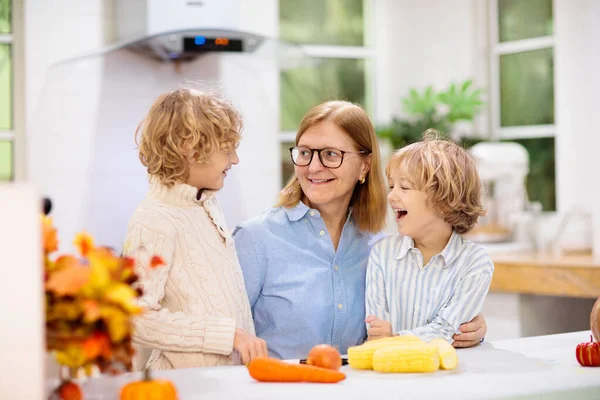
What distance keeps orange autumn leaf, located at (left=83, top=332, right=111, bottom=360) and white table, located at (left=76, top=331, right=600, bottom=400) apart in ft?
0.71

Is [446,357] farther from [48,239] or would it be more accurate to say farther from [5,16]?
[5,16]

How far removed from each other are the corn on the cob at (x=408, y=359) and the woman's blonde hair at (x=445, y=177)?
0.57 meters

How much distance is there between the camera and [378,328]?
6.01 ft

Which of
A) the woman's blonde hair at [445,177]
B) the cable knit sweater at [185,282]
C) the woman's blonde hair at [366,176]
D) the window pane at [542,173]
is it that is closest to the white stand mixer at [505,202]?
the window pane at [542,173]

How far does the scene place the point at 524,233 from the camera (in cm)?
405

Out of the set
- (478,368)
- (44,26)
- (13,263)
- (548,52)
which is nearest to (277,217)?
(478,368)

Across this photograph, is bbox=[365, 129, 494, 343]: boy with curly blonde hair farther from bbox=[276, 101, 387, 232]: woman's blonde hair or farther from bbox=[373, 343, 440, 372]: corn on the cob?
bbox=[373, 343, 440, 372]: corn on the cob

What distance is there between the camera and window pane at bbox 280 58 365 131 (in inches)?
166

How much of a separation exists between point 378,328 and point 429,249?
26 cm

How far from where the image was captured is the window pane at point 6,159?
3645 mm

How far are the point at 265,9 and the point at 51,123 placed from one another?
4.12 feet

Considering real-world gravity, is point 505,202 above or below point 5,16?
below

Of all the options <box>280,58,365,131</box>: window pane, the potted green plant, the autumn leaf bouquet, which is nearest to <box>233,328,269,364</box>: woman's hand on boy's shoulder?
the autumn leaf bouquet

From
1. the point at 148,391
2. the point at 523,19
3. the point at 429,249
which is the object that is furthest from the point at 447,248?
the point at 523,19
